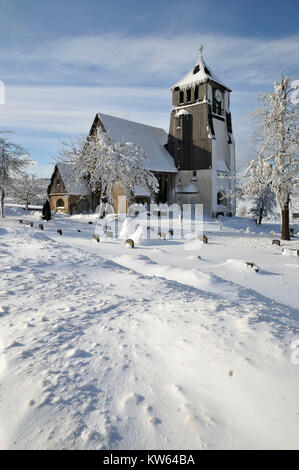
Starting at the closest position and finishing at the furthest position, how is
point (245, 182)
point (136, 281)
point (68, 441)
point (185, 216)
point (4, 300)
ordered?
point (68, 441)
point (4, 300)
point (136, 281)
point (245, 182)
point (185, 216)

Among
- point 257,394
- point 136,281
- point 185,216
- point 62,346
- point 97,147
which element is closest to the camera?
point 257,394

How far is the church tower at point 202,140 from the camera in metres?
30.7

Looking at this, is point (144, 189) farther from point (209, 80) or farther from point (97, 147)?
point (209, 80)

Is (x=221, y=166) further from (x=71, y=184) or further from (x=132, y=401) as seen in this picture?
(x=132, y=401)

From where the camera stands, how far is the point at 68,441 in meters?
2.04

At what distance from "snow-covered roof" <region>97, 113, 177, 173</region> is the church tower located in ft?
5.06

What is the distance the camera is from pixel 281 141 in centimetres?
1688

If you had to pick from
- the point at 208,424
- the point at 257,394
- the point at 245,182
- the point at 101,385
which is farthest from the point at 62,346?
the point at 245,182

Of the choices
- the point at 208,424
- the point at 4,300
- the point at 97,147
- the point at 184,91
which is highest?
the point at 184,91

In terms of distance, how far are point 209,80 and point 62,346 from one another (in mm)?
34045

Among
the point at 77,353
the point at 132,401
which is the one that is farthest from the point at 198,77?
the point at 132,401

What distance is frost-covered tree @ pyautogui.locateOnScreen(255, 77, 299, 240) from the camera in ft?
54.6

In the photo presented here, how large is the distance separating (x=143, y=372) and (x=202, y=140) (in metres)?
31.5

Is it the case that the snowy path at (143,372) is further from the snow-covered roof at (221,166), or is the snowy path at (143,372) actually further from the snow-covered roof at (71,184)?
the snow-covered roof at (221,166)
